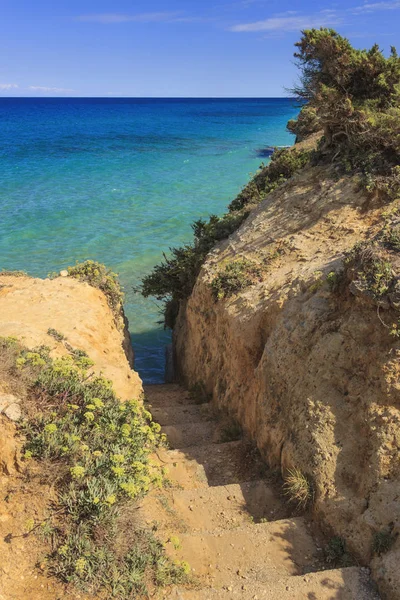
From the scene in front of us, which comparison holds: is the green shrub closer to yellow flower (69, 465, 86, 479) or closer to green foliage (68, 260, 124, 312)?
green foliage (68, 260, 124, 312)

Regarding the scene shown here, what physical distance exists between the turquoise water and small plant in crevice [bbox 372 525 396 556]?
1273 cm

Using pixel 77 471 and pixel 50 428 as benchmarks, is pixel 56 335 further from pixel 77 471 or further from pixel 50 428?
pixel 77 471

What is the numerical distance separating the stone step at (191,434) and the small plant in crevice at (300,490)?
3.32m

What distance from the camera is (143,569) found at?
616cm

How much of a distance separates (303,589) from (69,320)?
8.36 m

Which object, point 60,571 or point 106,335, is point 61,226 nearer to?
point 106,335

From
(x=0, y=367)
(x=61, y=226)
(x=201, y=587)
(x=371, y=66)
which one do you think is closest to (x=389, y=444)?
(x=201, y=587)

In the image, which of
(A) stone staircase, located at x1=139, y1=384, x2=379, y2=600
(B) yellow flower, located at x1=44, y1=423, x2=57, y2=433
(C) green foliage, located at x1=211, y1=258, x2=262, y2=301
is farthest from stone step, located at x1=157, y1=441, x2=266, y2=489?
(C) green foliage, located at x1=211, y1=258, x2=262, y2=301

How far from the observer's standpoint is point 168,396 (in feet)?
47.6

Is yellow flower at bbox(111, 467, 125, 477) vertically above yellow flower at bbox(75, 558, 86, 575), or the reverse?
yellow flower at bbox(111, 467, 125, 477)

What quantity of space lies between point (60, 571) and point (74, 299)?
8.63 metres

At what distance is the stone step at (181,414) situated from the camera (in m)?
12.5

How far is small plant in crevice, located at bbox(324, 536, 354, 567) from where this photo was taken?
6786 millimetres

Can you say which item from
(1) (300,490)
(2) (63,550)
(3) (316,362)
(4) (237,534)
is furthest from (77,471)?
(3) (316,362)
